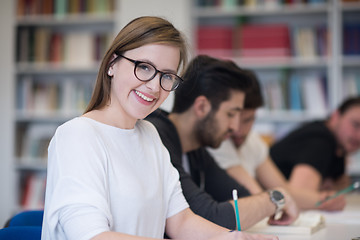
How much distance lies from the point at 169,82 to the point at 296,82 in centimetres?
271

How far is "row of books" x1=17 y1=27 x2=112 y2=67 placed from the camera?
13.4ft

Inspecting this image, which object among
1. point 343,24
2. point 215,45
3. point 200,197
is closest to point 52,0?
point 215,45

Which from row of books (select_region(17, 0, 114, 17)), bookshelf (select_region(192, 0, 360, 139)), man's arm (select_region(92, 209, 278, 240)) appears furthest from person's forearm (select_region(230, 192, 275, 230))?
row of books (select_region(17, 0, 114, 17))

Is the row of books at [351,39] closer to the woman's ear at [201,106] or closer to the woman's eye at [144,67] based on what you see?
the woman's ear at [201,106]

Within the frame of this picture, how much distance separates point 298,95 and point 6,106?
2.42m

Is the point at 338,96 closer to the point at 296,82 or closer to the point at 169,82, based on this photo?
the point at 296,82

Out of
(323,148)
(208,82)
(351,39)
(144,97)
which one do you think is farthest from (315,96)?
(144,97)

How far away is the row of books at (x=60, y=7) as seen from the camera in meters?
4.03

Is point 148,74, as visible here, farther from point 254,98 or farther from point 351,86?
point 351,86

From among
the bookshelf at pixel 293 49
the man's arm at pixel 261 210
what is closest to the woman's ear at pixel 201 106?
the man's arm at pixel 261 210

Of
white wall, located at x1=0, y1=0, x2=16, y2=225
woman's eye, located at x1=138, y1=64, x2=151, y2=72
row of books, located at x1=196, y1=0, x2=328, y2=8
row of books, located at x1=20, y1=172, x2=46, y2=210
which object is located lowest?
row of books, located at x1=20, y1=172, x2=46, y2=210

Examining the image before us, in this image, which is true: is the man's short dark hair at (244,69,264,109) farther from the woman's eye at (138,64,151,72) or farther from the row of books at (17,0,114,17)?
the row of books at (17,0,114,17)

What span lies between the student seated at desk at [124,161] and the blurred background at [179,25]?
2475mm

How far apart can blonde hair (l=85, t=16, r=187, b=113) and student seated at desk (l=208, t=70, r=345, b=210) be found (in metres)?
0.85
